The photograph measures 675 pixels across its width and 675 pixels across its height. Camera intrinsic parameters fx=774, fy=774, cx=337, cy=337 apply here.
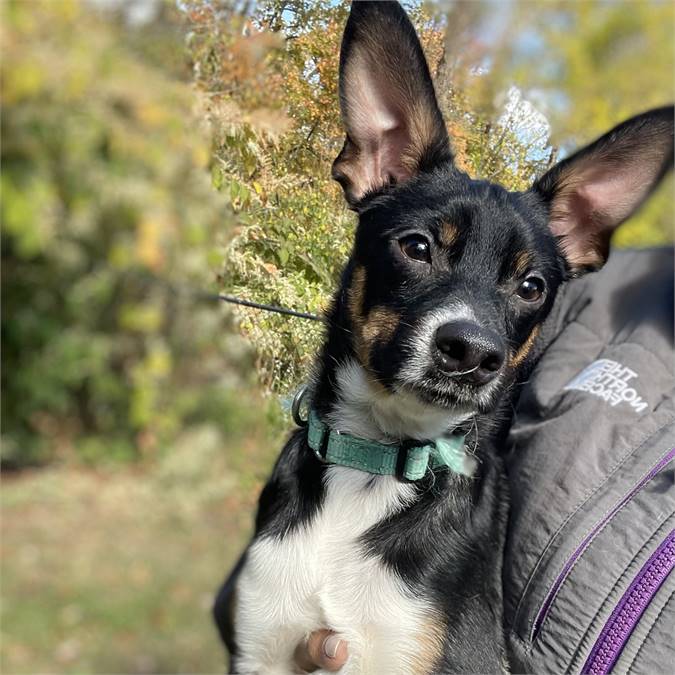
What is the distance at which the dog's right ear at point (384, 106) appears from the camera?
226 centimetres

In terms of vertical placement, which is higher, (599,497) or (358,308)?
(358,308)

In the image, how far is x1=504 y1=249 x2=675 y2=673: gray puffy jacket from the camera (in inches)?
82.8

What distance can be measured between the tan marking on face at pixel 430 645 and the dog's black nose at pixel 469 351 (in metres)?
0.74

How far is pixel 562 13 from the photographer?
22.7ft

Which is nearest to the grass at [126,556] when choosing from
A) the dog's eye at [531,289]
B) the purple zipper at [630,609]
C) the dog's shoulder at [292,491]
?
the dog's shoulder at [292,491]

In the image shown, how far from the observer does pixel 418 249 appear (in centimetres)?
242

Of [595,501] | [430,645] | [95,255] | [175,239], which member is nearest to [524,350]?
[595,501]

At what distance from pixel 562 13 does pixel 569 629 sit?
20.4ft

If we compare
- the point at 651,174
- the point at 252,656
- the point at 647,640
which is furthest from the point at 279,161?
the point at 647,640

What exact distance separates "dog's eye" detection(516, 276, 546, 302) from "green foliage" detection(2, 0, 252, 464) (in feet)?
7.06

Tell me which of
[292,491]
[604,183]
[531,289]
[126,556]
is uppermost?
[604,183]

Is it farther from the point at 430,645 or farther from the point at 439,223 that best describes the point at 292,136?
the point at 430,645

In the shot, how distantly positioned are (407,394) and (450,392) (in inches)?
5.7

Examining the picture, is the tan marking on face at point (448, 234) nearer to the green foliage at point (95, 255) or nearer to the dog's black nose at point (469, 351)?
the dog's black nose at point (469, 351)
